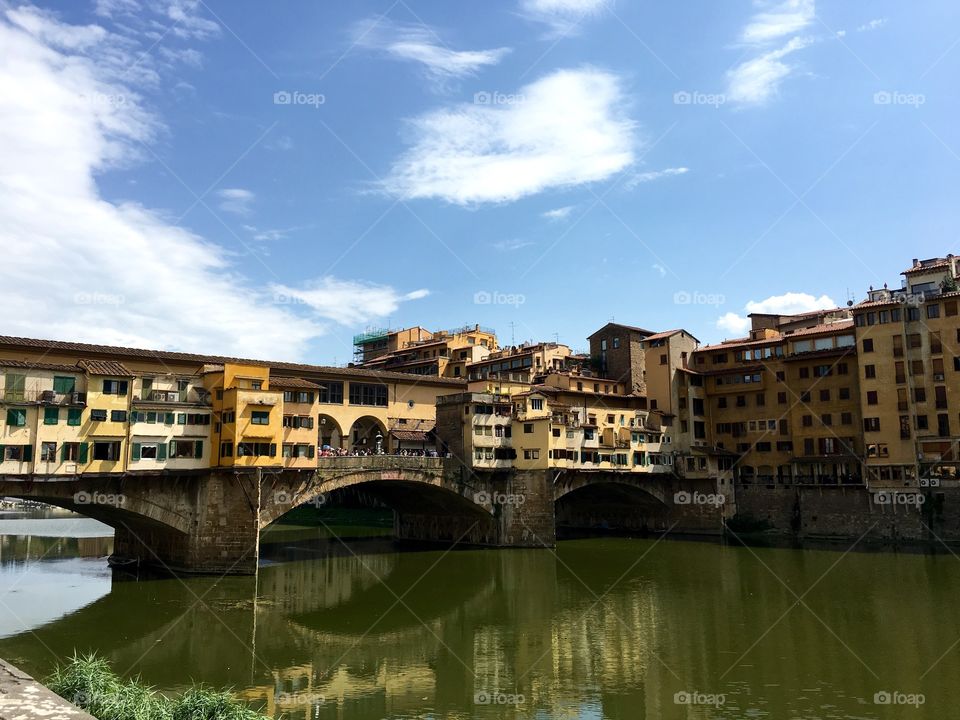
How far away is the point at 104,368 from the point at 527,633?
1093 inches

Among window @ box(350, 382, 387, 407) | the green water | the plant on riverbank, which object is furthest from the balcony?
the plant on riverbank

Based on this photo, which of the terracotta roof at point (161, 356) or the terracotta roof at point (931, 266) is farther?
the terracotta roof at point (931, 266)

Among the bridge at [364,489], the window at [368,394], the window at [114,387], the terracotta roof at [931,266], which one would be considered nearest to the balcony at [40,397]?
the window at [114,387]

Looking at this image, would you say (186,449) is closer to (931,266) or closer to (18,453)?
(18,453)

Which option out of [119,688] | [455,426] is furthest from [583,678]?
[455,426]

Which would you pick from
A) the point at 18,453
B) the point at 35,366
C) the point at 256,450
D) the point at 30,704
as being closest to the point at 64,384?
the point at 35,366

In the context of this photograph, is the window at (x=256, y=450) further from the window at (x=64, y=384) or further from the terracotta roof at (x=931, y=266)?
the terracotta roof at (x=931, y=266)

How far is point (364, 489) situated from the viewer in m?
61.0

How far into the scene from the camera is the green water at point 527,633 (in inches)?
949

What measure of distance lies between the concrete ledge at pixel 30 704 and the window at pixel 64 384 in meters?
33.0

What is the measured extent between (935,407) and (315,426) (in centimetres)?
4935

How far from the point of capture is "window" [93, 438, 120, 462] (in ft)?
135

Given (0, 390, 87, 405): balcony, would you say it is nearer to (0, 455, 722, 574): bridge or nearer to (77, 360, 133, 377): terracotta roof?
(77, 360, 133, 377): terracotta roof

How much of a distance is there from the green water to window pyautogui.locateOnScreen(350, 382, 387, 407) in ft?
48.0
